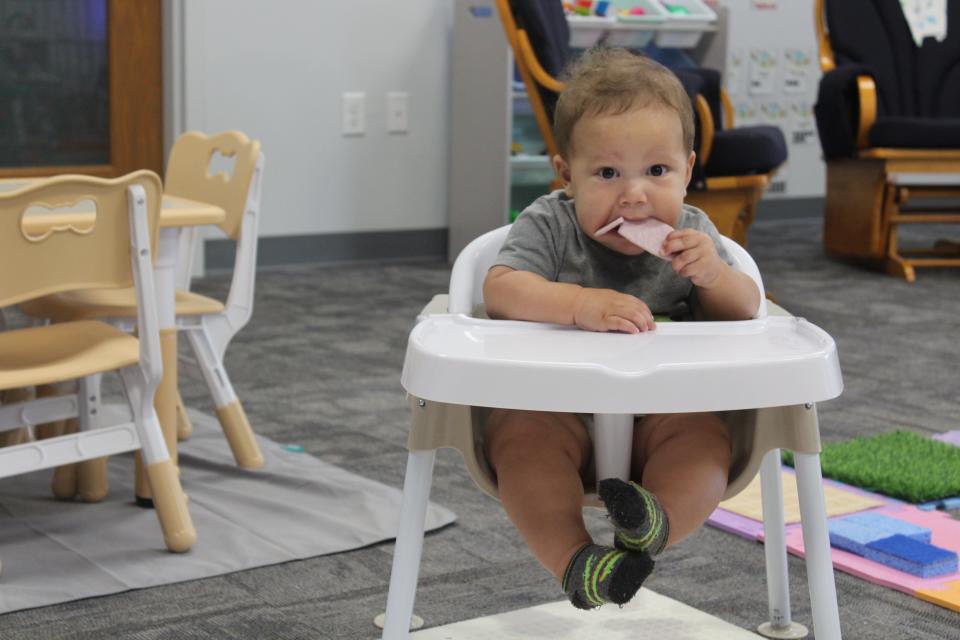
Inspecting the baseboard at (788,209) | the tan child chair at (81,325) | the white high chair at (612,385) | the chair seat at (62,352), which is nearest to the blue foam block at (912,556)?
the white high chair at (612,385)

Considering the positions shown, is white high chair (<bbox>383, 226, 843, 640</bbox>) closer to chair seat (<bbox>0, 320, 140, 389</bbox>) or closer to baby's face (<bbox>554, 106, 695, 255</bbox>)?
baby's face (<bbox>554, 106, 695, 255</bbox>)

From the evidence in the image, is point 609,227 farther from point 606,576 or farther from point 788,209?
point 788,209

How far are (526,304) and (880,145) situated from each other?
11.1 feet

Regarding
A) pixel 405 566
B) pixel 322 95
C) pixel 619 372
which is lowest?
pixel 405 566

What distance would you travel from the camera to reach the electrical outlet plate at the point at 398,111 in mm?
4578

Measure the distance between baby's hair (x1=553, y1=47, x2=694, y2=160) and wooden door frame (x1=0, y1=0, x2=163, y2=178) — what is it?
3059mm

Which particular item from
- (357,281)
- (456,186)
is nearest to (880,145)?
(456,186)

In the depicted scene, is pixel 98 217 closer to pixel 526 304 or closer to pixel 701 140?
pixel 526 304

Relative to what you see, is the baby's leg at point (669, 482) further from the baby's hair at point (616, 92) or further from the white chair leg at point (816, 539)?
the baby's hair at point (616, 92)

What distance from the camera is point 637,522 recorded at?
1.09 metres

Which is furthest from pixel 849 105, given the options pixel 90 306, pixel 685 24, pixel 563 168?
pixel 563 168

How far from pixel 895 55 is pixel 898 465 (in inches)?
107

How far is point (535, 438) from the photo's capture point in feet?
4.04

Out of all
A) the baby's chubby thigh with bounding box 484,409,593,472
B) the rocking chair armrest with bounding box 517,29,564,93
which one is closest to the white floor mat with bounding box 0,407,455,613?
the baby's chubby thigh with bounding box 484,409,593,472
